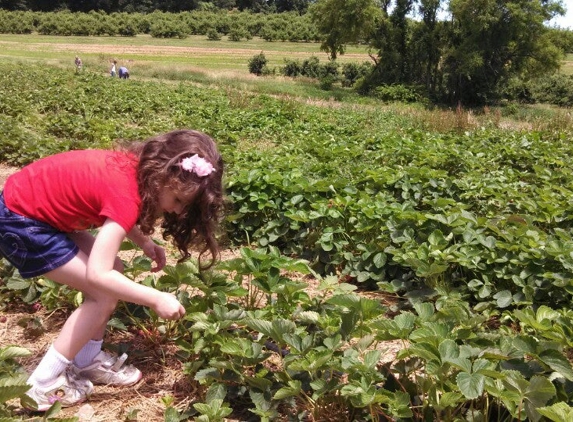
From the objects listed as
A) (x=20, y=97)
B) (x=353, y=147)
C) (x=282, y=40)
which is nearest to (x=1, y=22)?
(x=282, y=40)

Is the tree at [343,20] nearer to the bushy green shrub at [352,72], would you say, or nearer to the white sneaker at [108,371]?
the bushy green shrub at [352,72]

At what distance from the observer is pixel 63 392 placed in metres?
2.39

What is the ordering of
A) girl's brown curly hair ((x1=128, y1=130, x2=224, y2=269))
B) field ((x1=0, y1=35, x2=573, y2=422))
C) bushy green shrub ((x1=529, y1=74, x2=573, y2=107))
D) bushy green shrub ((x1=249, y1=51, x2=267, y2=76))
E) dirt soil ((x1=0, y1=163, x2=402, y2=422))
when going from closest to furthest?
field ((x1=0, y1=35, x2=573, y2=422))
girl's brown curly hair ((x1=128, y1=130, x2=224, y2=269))
dirt soil ((x1=0, y1=163, x2=402, y2=422))
bushy green shrub ((x1=529, y1=74, x2=573, y2=107))
bushy green shrub ((x1=249, y1=51, x2=267, y2=76))

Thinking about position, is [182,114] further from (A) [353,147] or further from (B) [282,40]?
(B) [282,40]

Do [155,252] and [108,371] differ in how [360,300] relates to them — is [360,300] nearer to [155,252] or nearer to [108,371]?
[155,252]

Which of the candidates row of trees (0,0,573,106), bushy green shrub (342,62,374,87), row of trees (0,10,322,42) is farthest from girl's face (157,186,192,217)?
row of trees (0,10,322,42)

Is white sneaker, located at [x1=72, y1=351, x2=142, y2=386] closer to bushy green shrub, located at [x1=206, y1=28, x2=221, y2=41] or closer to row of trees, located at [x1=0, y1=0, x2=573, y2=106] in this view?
row of trees, located at [x1=0, y1=0, x2=573, y2=106]

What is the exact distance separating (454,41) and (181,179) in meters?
38.7

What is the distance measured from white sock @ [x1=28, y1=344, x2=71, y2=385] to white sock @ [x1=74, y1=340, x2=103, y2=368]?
21 cm

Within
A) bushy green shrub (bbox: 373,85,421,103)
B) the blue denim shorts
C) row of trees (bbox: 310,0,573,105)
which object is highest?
row of trees (bbox: 310,0,573,105)

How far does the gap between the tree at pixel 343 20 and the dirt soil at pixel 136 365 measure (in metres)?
36.9

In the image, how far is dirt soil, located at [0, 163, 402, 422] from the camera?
242 cm

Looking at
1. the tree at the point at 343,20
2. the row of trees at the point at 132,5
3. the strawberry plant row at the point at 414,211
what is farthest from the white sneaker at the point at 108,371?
the row of trees at the point at 132,5

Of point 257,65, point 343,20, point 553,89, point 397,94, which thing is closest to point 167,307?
point 397,94
